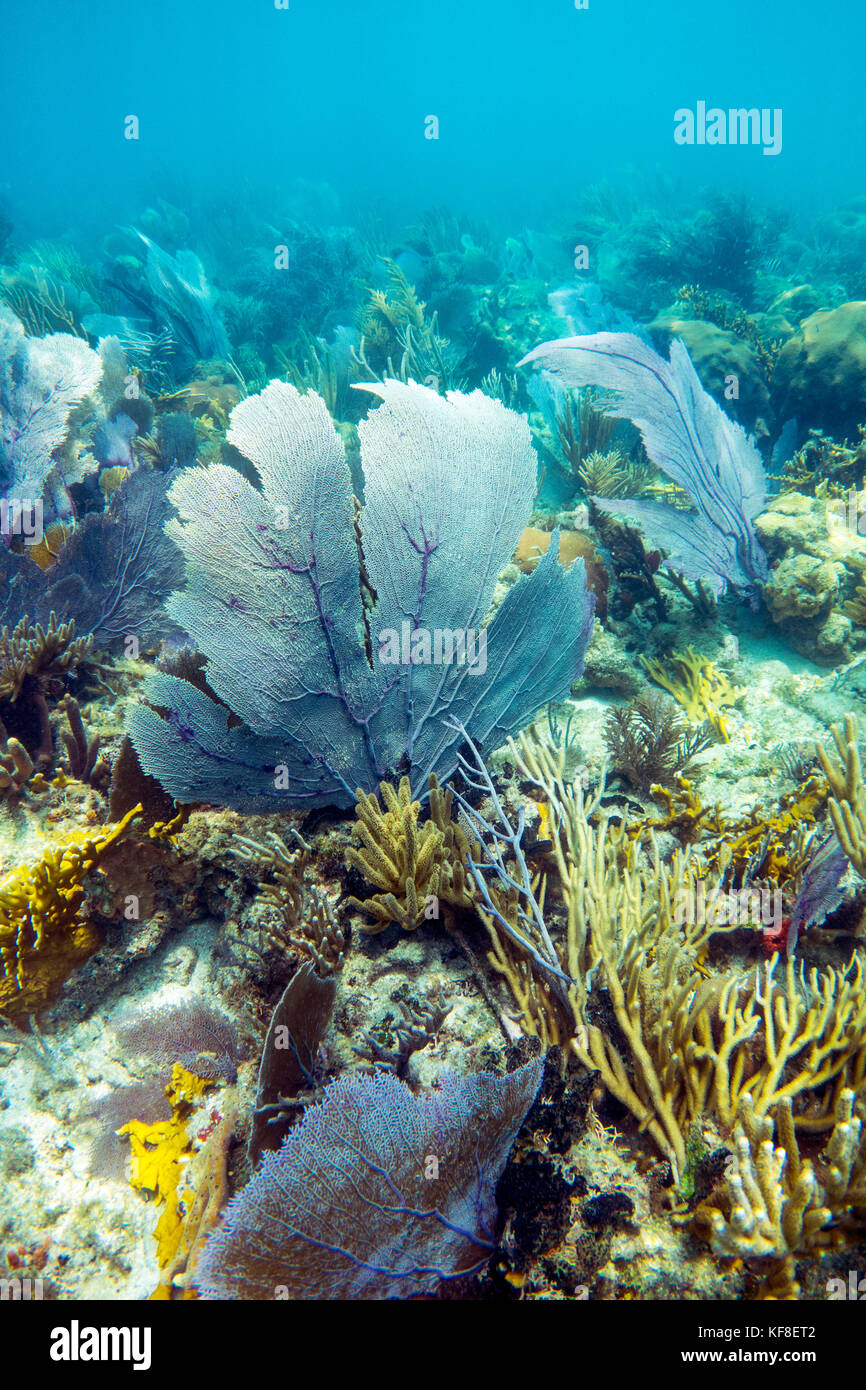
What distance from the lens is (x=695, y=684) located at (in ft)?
13.0

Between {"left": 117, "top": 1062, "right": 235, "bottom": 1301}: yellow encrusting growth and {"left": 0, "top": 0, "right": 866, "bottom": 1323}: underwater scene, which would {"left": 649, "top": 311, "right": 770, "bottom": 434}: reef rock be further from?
{"left": 117, "top": 1062, "right": 235, "bottom": 1301}: yellow encrusting growth

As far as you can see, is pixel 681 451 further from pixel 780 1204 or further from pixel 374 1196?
pixel 374 1196

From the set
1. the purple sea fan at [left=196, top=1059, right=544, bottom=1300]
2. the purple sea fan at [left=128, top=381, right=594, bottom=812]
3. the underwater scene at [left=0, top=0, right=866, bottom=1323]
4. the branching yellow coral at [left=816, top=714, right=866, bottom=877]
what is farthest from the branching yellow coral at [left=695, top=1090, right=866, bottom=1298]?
the purple sea fan at [left=128, top=381, right=594, bottom=812]

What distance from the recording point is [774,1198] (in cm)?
146

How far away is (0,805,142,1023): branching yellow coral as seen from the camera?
92.7 inches

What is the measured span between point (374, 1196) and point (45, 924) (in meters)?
1.70

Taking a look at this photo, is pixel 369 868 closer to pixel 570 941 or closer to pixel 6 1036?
pixel 570 941

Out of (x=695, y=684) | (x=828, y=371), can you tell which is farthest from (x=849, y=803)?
(x=828, y=371)

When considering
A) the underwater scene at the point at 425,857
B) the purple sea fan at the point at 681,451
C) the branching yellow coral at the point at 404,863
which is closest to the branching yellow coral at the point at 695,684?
the underwater scene at the point at 425,857

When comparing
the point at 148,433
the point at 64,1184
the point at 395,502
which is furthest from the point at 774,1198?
the point at 148,433

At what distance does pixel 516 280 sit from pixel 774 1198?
16353 mm

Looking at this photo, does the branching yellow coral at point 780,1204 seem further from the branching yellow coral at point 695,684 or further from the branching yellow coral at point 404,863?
the branching yellow coral at point 695,684

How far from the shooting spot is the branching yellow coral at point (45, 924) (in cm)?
236

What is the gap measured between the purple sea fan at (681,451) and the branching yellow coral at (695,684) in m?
0.61
